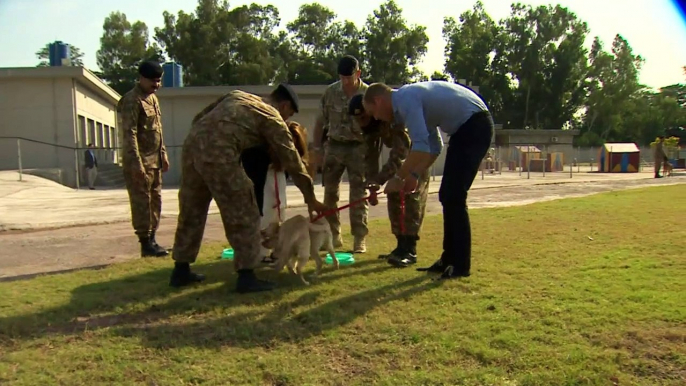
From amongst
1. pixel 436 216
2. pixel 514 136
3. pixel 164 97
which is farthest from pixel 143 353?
pixel 514 136

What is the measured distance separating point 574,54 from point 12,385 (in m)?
67.6

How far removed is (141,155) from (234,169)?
2157mm

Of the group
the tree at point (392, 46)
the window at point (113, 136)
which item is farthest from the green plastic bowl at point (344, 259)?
the tree at point (392, 46)

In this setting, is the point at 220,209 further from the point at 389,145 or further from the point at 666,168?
the point at 666,168

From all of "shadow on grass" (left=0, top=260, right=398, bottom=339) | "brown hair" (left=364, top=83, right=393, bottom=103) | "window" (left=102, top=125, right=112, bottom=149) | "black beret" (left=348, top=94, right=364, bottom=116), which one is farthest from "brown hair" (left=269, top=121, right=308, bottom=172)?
"window" (left=102, top=125, right=112, bottom=149)

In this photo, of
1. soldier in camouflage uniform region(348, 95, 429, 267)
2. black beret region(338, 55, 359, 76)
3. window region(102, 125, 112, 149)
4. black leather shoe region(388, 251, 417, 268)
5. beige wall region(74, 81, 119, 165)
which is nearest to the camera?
black leather shoe region(388, 251, 417, 268)

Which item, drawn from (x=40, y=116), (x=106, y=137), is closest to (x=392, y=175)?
(x=40, y=116)

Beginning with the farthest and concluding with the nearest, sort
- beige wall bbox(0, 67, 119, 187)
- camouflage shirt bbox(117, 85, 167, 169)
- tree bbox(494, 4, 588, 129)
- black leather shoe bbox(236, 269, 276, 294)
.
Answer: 1. tree bbox(494, 4, 588, 129)
2. beige wall bbox(0, 67, 119, 187)
3. camouflage shirt bbox(117, 85, 167, 169)
4. black leather shoe bbox(236, 269, 276, 294)

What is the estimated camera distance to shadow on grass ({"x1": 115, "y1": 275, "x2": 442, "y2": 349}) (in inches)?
125

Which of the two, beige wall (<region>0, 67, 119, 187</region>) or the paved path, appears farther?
beige wall (<region>0, 67, 119, 187</region>)

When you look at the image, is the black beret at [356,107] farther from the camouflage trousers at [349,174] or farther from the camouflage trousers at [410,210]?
the camouflage trousers at [410,210]

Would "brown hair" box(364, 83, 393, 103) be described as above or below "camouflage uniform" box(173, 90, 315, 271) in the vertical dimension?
above

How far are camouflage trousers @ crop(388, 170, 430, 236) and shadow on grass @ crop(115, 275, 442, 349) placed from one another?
1305mm

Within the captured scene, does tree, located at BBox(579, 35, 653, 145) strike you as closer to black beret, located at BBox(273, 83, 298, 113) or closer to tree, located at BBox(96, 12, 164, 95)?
tree, located at BBox(96, 12, 164, 95)
